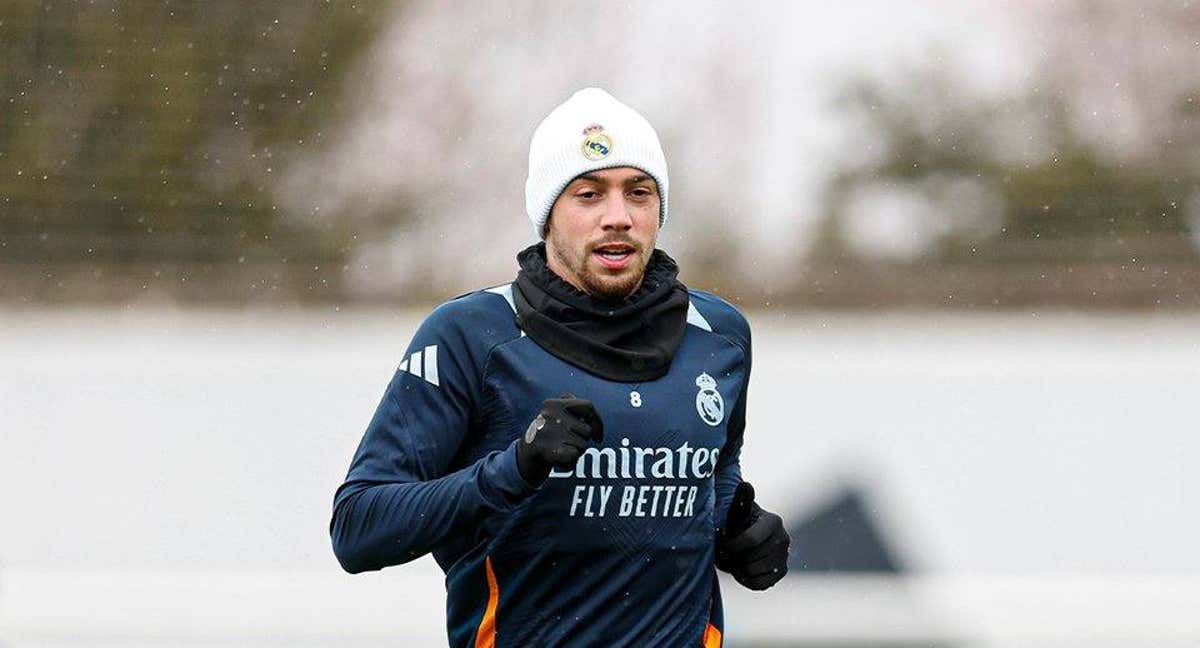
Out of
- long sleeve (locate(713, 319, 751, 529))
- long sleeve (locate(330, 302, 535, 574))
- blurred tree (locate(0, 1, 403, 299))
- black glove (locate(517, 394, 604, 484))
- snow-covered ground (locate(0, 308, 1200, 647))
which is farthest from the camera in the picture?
blurred tree (locate(0, 1, 403, 299))

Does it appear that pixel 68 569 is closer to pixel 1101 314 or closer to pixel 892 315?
pixel 892 315

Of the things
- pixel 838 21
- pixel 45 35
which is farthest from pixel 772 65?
pixel 45 35

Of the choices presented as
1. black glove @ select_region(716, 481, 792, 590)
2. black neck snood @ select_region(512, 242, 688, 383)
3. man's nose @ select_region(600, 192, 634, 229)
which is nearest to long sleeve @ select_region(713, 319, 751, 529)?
black glove @ select_region(716, 481, 792, 590)

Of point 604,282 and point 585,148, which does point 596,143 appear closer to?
point 585,148

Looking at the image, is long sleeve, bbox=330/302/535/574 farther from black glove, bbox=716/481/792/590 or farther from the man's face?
black glove, bbox=716/481/792/590

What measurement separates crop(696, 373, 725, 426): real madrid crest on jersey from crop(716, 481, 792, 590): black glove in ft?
0.50

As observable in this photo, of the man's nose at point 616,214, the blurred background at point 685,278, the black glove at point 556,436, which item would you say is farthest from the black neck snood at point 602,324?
the blurred background at point 685,278

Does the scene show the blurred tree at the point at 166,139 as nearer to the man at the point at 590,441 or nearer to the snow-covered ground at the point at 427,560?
the snow-covered ground at the point at 427,560

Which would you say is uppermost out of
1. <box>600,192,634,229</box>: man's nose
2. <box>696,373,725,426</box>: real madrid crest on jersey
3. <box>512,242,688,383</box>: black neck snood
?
<box>600,192,634,229</box>: man's nose

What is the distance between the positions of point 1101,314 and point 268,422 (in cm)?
298

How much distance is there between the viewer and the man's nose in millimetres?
2871

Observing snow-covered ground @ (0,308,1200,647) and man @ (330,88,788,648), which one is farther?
snow-covered ground @ (0,308,1200,647)

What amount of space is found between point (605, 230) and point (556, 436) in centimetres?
45

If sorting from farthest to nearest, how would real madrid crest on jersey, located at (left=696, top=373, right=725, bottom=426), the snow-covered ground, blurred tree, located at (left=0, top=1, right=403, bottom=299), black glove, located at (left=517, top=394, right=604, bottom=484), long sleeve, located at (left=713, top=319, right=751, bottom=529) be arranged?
1. blurred tree, located at (left=0, top=1, right=403, bottom=299)
2. the snow-covered ground
3. long sleeve, located at (left=713, top=319, right=751, bottom=529)
4. real madrid crest on jersey, located at (left=696, top=373, right=725, bottom=426)
5. black glove, located at (left=517, top=394, right=604, bottom=484)
